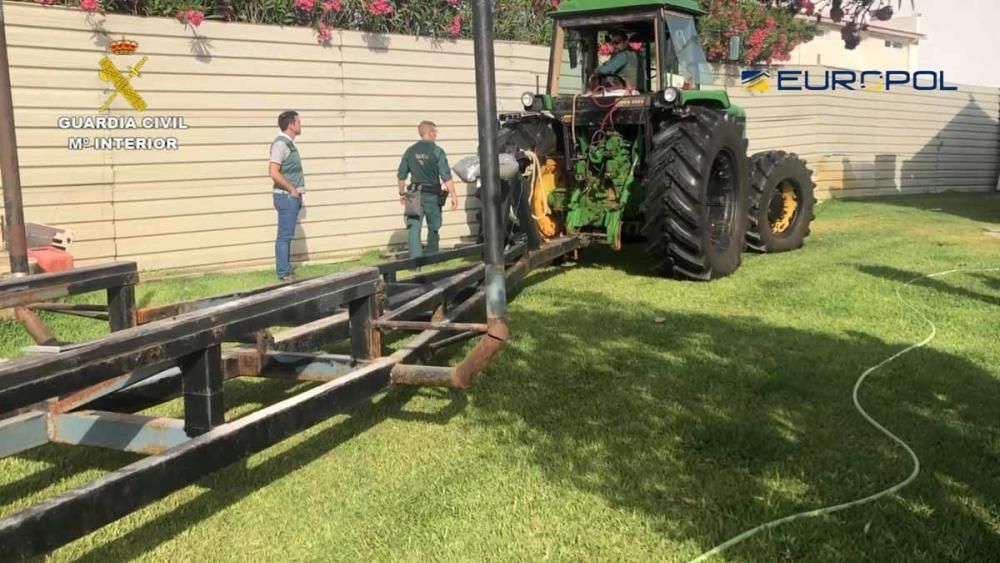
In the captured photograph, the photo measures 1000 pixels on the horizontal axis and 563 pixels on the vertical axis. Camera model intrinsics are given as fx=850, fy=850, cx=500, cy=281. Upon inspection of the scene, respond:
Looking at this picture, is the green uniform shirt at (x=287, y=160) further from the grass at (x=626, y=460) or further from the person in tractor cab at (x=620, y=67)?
the person in tractor cab at (x=620, y=67)

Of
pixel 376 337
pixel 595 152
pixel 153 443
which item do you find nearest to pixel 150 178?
pixel 595 152

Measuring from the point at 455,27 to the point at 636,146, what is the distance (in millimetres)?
3625

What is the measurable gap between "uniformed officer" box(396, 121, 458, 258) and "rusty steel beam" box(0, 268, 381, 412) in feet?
18.7

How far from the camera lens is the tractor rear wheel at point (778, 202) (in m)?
8.55

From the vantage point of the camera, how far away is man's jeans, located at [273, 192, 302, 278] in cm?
813

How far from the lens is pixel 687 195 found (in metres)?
6.84

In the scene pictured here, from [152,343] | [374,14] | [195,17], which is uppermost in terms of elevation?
[374,14]

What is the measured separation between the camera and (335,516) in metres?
3.03

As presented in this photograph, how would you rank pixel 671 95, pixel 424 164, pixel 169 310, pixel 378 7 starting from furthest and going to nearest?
pixel 378 7, pixel 424 164, pixel 671 95, pixel 169 310

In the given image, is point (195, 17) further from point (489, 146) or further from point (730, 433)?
point (730, 433)

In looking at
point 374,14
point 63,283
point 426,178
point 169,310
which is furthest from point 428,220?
point 63,283

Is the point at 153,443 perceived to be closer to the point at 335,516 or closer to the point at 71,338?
the point at 335,516

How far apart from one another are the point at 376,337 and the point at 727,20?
13.6 metres

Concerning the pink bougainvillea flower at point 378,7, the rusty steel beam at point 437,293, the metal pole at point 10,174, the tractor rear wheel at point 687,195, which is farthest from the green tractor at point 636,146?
the metal pole at point 10,174
